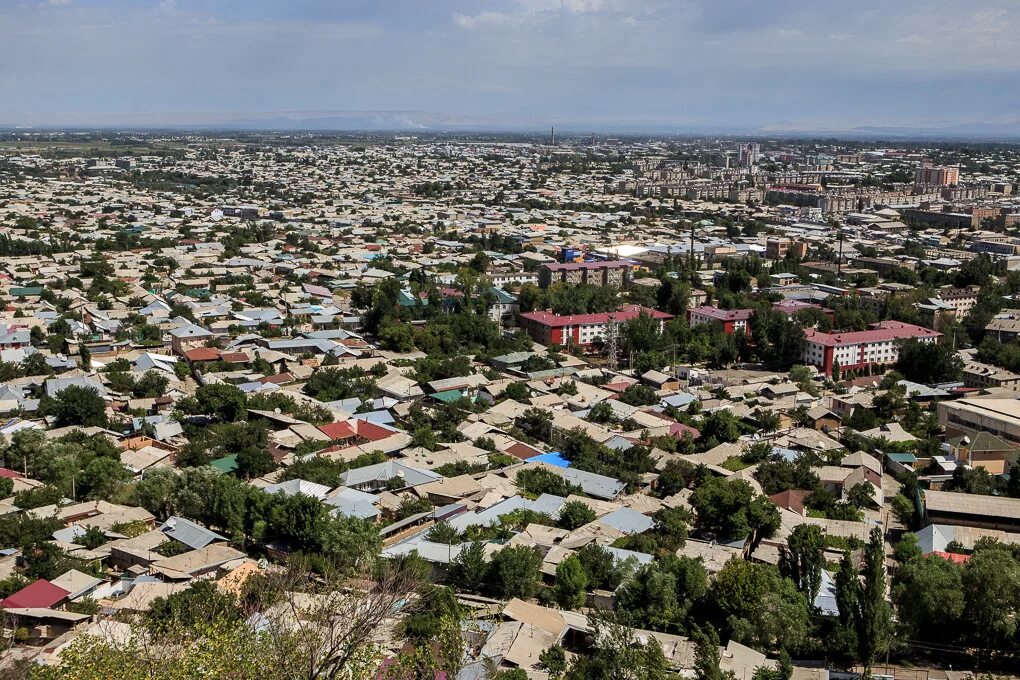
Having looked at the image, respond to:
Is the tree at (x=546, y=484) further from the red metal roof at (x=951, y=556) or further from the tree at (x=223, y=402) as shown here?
the tree at (x=223, y=402)

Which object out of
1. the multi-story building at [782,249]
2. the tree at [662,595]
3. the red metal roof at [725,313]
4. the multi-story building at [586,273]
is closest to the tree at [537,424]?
the tree at [662,595]

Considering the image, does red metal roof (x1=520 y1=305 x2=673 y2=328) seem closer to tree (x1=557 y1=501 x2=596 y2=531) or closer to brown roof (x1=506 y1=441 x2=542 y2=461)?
brown roof (x1=506 y1=441 x2=542 y2=461)

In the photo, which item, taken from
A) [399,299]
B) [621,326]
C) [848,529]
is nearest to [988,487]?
[848,529]

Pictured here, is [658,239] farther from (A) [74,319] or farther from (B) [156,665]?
(B) [156,665]

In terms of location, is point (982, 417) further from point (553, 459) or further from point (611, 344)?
point (611, 344)

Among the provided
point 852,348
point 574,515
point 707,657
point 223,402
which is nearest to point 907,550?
point 574,515

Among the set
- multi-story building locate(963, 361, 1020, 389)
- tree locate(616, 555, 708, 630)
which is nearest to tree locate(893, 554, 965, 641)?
tree locate(616, 555, 708, 630)

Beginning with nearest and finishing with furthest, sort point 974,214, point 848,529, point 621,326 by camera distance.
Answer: point 848,529 < point 621,326 < point 974,214
